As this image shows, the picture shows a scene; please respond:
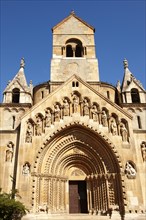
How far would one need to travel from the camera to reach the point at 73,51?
26.4m

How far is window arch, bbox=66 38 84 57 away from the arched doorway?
1122 centimetres

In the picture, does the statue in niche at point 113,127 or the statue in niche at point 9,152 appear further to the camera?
the statue in niche at point 113,127

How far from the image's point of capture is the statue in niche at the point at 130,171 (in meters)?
16.6

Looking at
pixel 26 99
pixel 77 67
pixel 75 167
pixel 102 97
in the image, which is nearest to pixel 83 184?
pixel 75 167

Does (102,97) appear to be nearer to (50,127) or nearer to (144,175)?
(50,127)

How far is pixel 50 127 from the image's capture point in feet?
59.8

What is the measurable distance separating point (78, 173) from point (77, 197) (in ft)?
5.85

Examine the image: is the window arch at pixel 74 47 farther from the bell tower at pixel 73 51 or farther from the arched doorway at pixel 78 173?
the arched doorway at pixel 78 173

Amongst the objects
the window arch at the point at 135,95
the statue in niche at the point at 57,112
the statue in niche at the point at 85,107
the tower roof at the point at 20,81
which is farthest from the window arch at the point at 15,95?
the window arch at the point at 135,95

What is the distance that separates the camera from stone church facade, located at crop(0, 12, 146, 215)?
647 inches

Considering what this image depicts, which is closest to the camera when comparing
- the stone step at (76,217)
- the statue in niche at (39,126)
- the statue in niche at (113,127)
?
the stone step at (76,217)

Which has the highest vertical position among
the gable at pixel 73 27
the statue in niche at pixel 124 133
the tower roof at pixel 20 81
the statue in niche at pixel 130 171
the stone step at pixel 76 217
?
the gable at pixel 73 27

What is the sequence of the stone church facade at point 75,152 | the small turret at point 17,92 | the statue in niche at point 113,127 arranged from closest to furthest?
the stone church facade at point 75,152
the statue in niche at point 113,127
the small turret at point 17,92

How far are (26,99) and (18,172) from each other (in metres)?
7.80
